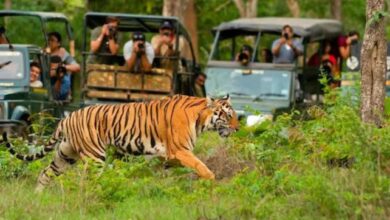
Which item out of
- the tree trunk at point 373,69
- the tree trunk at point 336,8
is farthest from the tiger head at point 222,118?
the tree trunk at point 336,8

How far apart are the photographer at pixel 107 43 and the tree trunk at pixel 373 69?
9.26m

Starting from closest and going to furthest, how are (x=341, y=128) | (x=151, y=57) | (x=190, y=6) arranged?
(x=341, y=128) → (x=151, y=57) → (x=190, y=6)

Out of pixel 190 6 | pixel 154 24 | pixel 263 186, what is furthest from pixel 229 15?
pixel 263 186

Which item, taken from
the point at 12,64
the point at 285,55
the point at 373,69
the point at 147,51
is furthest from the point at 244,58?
the point at 373,69

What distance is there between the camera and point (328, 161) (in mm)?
11820

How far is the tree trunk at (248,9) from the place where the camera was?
3644 centimetres

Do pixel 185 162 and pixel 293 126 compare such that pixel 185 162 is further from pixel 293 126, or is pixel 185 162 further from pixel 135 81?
pixel 135 81

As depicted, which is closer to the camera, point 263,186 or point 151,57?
point 263,186

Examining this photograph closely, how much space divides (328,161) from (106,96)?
10090 mm

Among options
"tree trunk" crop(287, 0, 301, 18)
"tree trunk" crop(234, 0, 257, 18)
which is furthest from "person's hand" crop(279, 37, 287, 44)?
"tree trunk" crop(287, 0, 301, 18)

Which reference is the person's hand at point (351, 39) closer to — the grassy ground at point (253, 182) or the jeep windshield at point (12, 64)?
the jeep windshield at point (12, 64)

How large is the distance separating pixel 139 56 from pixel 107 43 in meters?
0.91

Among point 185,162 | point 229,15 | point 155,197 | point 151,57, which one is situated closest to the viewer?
point 155,197

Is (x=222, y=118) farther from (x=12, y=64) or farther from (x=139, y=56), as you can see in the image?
(x=139, y=56)
